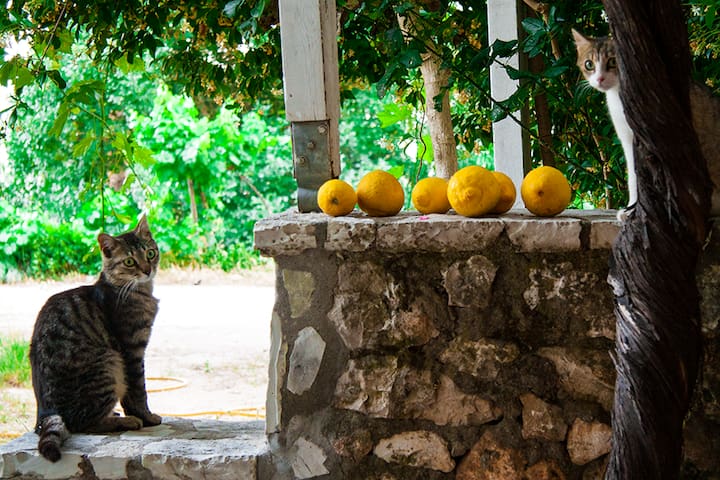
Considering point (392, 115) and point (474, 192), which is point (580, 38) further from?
point (392, 115)

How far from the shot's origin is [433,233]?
1.88 meters

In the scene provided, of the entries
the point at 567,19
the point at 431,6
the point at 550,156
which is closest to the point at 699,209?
the point at 567,19

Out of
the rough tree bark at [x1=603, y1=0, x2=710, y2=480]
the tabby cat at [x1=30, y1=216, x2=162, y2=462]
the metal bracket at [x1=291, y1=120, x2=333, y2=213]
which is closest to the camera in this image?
the rough tree bark at [x1=603, y1=0, x2=710, y2=480]

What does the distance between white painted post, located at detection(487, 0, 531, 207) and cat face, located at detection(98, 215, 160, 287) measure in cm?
124

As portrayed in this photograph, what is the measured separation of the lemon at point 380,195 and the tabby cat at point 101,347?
1.01 meters

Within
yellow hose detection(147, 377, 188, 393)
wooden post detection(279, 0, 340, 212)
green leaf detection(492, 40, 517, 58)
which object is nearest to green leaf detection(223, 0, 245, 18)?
wooden post detection(279, 0, 340, 212)

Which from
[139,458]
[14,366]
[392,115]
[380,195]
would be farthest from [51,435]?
[14,366]

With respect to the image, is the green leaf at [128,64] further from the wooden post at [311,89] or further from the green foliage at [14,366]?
the green foliage at [14,366]

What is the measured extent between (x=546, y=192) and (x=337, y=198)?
1.70ft

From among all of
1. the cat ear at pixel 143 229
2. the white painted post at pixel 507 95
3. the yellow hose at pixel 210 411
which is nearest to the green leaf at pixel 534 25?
the white painted post at pixel 507 95

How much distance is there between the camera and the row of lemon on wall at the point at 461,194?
193cm

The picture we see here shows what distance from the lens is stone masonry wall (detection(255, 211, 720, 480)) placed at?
187cm

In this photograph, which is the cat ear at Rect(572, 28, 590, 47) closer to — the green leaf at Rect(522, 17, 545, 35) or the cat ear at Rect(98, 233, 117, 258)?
the green leaf at Rect(522, 17, 545, 35)

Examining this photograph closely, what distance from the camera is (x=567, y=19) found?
92.3 inches
